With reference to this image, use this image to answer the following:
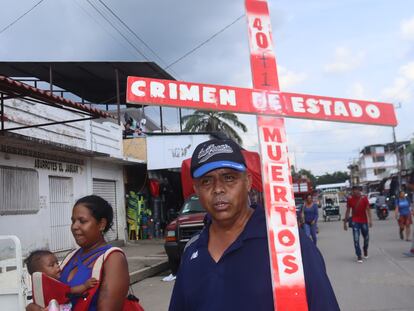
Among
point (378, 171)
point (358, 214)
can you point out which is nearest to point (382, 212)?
point (358, 214)

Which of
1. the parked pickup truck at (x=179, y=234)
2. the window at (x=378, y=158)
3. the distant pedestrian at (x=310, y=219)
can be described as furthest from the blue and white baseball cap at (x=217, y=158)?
the window at (x=378, y=158)

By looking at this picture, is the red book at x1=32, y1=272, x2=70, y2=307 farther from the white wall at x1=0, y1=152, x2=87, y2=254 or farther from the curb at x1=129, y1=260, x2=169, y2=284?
the white wall at x1=0, y1=152, x2=87, y2=254

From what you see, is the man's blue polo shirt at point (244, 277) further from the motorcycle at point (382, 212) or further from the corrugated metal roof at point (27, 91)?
the motorcycle at point (382, 212)

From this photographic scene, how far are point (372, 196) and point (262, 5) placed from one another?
5326 centimetres

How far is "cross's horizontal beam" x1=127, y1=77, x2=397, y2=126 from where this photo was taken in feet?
5.62

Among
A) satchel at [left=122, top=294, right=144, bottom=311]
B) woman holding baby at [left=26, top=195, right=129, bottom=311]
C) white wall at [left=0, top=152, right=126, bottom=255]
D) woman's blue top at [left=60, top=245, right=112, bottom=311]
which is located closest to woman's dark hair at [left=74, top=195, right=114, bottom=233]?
woman holding baby at [left=26, top=195, right=129, bottom=311]

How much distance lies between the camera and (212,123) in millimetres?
30297

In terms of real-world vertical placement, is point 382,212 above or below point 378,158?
below

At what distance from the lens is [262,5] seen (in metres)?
1.94

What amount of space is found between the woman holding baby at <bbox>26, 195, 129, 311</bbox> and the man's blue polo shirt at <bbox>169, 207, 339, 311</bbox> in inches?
27.4

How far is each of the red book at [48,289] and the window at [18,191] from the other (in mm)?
10116

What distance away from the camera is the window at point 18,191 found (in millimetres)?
12008

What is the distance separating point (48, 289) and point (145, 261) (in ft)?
35.3

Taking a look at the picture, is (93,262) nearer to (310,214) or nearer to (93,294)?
(93,294)
